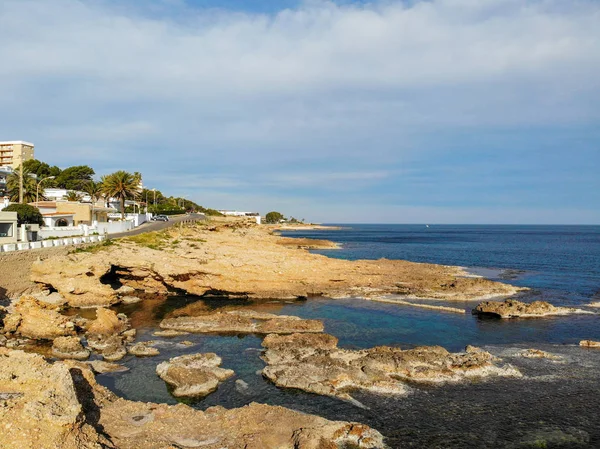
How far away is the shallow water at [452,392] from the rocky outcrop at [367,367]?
27.3 inches

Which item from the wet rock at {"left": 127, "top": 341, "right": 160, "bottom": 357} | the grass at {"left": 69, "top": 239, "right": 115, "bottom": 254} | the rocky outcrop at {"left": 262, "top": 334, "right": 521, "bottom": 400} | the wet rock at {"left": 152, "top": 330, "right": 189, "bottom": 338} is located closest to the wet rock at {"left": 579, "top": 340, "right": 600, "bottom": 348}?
the rocky outcrop at {"left": 262, "top": 334, "right": 521, "bottom": 400}

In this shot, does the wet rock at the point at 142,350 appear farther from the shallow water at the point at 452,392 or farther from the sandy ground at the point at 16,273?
the sandy ground at the point at 16,273

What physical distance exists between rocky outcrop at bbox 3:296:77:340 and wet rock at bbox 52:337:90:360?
1.92 m

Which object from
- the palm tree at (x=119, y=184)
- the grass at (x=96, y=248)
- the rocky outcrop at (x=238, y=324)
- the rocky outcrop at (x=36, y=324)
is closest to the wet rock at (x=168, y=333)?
the rocky outcrop at (x=238, y=324)

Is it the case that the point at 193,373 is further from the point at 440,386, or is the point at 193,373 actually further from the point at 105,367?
the point at 440,386

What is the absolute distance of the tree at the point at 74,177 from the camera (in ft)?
412

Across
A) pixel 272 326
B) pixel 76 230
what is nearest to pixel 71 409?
pixel 272 326

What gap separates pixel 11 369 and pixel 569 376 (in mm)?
25095

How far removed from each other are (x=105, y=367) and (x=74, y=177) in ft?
403

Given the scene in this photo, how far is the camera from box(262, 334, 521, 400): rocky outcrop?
20.8 meters

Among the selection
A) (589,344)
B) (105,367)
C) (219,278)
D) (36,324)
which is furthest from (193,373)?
(589,344)

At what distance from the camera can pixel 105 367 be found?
74.3 ft

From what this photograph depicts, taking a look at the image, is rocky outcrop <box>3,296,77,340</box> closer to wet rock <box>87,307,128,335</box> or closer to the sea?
wet rock <box>87,307,128,335</box>

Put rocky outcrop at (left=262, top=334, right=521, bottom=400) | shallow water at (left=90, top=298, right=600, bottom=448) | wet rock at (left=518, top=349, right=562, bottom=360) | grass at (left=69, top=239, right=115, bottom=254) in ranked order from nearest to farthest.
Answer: shallow water at (left=90, top=298, right=600, bottom=448)
rocky outcrop at (left=262, top=334, right=521, bottom=400)
wet rock at (left=518, top=349, right=562, bottom=360)
grass at (left=69, top=239, right=115, bottom=254)
